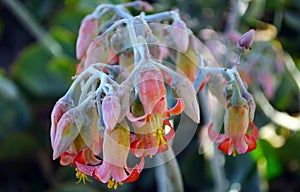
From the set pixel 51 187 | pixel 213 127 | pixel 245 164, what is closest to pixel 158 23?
pixel 213 127

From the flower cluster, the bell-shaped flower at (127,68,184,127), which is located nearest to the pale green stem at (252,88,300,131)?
the flower cluster

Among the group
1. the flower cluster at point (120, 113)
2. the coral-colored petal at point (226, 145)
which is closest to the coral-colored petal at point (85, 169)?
the flower cluster at point (120, 113)

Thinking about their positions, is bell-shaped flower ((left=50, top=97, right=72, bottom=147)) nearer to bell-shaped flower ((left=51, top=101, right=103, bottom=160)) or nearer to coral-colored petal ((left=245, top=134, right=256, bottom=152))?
bell-shaped flower ((left=51, top=101, right=103, bottom=160))

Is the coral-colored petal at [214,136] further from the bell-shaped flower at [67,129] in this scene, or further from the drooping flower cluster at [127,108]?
the bell-shaped flower at [67,129]

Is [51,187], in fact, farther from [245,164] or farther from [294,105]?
[294,105]

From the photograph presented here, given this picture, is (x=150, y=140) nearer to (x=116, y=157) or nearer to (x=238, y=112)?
(x=116, y=157)

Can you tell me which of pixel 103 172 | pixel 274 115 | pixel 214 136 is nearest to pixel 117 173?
pixel 103 172
